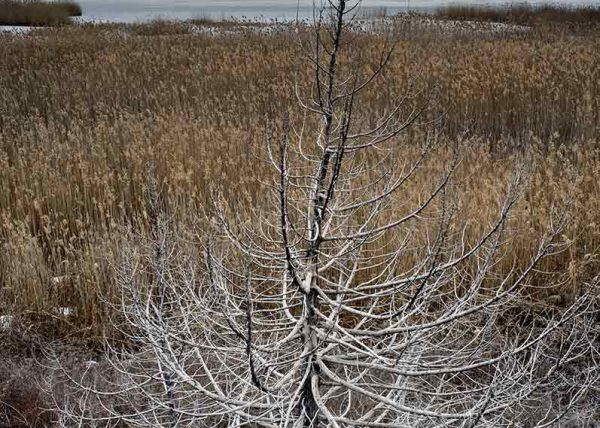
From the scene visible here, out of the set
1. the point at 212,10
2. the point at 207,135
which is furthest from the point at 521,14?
the point at 212,10

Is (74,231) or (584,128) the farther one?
(584,128)

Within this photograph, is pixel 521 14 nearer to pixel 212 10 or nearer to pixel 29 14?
pixel 29 14

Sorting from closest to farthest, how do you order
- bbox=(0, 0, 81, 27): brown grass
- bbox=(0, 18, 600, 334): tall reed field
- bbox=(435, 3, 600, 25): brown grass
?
bbox=(0, 18, 600, 334): tall reed field < bbox=(435, 3, 600, 25): brown grass < bbox=(0, 0, 81, 27): brown grass

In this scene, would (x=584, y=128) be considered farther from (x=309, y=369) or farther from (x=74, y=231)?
(x=309, y=369)

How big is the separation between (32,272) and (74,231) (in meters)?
1.18

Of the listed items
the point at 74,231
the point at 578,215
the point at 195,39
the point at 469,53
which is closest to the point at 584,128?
the point at 578,215

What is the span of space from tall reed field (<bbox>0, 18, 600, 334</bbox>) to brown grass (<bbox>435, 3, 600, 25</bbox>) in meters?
5.17

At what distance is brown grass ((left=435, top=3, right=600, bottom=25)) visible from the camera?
2123cm

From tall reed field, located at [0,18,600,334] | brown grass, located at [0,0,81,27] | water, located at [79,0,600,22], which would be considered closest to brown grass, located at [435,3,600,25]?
water, located at [79,0,600,22]

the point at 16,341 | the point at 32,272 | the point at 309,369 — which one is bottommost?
the point at 16,341

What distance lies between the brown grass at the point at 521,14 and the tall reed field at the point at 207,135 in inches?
204

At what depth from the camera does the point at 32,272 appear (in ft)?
14.2

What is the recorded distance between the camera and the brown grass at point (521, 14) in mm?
21234

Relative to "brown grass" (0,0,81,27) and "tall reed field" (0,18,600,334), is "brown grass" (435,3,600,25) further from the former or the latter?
"brown grass" (0,0,81,27)
